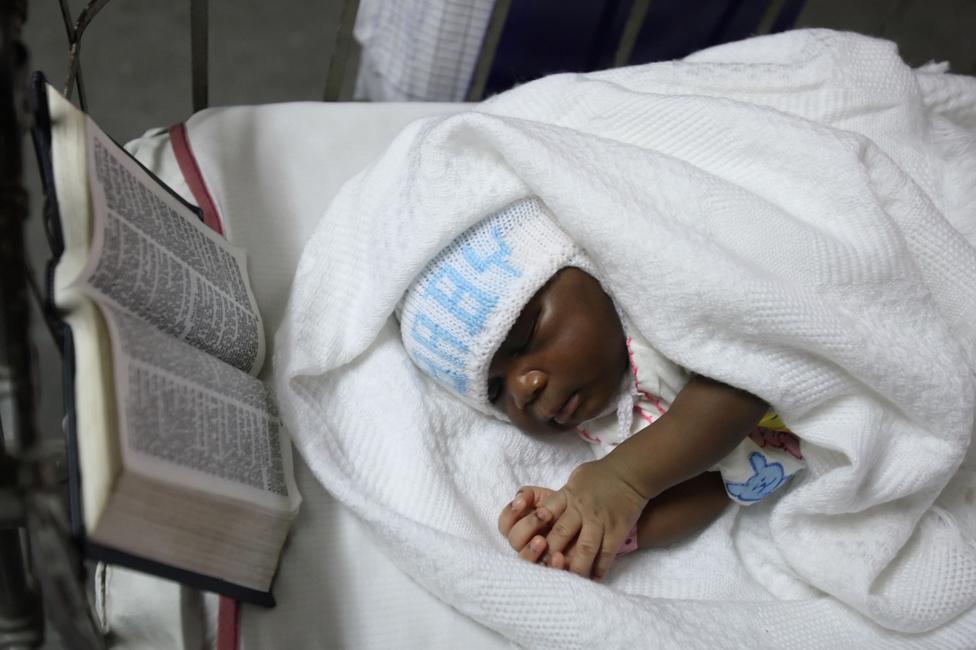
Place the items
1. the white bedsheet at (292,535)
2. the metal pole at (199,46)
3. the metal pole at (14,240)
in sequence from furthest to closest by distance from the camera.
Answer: the metal pole at (199,46)
the white bedsheet at (292,535)
the metal pole at (14,240)

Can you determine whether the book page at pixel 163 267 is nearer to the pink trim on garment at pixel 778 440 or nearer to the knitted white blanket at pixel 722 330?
the knitted white blanket at pixel 722 330

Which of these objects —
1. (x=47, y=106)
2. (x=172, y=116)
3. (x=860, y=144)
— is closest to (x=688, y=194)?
(x=860, y=144)

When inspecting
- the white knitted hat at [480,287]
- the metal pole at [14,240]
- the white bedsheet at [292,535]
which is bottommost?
the white bedsheet at [292,535]

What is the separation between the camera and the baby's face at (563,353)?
27.9 inches

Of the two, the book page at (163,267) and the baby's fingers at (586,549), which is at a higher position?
the book page at (163,267)

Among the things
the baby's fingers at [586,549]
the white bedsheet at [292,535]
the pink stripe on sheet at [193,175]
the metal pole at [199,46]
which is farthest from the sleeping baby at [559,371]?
the metal pole at [199,46]

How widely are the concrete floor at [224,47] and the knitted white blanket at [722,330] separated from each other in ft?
2.92

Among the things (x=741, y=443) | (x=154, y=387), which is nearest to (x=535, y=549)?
(x=741, y=443)

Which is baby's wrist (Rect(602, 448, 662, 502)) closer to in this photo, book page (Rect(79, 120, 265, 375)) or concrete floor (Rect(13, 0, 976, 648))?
book page (Rect(79, 120, 265, 375))

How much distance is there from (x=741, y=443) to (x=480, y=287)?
0.31 meters

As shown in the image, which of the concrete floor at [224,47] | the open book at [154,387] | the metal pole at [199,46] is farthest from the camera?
the concrete floor at [224,47]

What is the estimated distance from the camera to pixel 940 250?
0.69 m

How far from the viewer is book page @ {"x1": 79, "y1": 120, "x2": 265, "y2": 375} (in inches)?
20.8

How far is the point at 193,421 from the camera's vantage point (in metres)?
0.55
